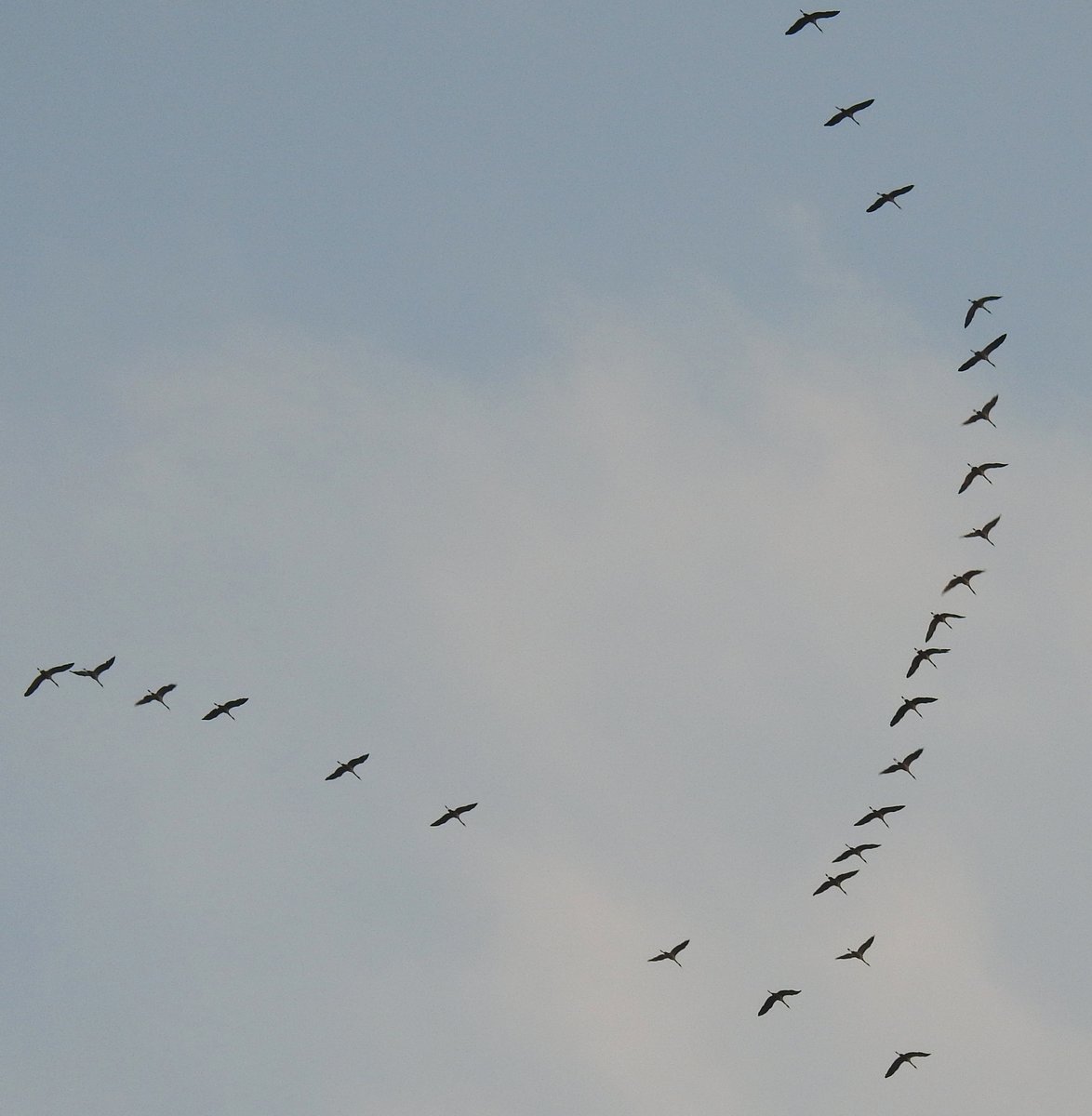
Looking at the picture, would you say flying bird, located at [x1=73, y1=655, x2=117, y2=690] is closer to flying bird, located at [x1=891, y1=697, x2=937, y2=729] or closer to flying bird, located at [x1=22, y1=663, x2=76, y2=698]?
flying bird, located at [x1=22, y1=663, x2=76, y2=698]

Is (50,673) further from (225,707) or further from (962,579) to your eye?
(962,579)

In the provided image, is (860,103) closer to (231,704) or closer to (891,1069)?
(231,704)

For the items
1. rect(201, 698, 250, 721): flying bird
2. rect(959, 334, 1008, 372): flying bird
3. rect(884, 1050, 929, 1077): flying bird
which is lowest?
rect(884, 1050, 929, 1077): flying bird

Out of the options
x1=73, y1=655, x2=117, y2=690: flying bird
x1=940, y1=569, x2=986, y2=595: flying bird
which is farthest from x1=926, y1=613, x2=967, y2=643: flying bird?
x1=73, y1=655, x2=117, y2=690: flying bird

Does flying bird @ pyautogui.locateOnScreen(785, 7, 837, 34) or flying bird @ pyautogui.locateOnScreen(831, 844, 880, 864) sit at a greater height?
flying bird @ pyautogui.locateOnScreen(785, 7, 837, 34)

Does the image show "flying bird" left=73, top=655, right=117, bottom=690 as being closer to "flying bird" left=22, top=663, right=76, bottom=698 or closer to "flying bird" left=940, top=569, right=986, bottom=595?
"flying bird" left=22, top=663, right=76, bottom=698

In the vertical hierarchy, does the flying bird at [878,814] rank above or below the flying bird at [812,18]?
below

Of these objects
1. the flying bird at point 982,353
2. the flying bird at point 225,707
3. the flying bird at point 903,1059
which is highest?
the flying bird at point 982,353

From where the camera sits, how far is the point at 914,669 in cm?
13850

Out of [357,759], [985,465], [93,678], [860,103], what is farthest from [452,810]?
[860,103]

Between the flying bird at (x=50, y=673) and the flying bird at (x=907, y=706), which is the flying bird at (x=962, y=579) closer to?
the flying bird at (x=907, y=706)


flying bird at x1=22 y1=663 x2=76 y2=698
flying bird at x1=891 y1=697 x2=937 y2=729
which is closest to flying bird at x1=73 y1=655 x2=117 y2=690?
flying bird at x1=22 y1=663 x2=76 y2=698

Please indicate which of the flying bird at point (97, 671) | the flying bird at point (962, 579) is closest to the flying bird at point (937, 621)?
the flying bird at point (962, 579)

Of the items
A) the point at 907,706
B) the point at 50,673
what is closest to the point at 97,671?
the point at 50,673
